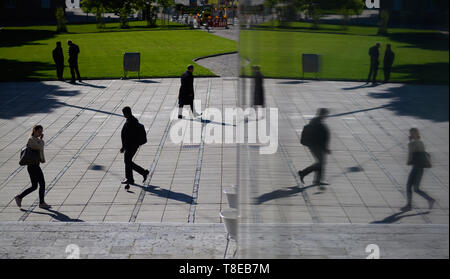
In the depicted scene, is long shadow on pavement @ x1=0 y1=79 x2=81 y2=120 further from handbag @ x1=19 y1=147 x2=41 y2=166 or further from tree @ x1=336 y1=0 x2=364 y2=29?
tree @ x1=336 y1=0 x2=364 y2=29

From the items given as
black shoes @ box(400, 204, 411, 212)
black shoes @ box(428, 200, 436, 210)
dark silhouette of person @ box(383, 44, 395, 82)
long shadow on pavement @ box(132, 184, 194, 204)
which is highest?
dark silhouette of person @ box(383, 44, 395, 82)

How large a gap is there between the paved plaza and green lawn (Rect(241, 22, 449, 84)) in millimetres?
37

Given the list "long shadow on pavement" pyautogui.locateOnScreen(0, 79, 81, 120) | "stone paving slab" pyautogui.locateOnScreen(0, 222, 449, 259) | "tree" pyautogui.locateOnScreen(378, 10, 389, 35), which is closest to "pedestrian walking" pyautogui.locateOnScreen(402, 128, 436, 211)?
"stone paving slab" pyautogui.locateOnScreen(0, 222, 449, 259)

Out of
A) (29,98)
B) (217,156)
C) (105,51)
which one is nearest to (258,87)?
(217,156)

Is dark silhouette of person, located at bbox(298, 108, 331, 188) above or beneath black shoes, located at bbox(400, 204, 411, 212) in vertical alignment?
above

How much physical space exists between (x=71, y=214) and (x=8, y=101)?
1164cm

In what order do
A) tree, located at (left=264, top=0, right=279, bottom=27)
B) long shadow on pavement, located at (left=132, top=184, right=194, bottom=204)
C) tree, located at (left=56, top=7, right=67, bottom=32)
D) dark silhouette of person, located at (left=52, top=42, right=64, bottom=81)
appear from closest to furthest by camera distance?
tree, located at (left=264, top=0, right=279, bottom=27)
long shadow on pavement, located at (left=132, top=184, right=194, bottom=204)
dark silhouette of person, located at (left=52, top=42, right=64, bottom=81)
tree, located at (left=56, top=7, right=67, bottom=32)

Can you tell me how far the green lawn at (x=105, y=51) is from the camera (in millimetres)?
25266

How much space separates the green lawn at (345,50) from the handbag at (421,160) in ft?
0.55

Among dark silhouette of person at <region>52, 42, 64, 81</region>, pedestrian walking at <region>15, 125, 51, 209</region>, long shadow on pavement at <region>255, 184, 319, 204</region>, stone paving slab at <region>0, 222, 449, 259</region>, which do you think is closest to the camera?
stone paving slab at <region>0, 222, 449, 259</region>

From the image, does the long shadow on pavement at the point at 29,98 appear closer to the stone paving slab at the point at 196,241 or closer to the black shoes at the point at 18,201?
the black shoes at the point at 18,201

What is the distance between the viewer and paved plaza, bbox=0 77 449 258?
1269 mm

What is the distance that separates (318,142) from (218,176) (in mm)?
8999

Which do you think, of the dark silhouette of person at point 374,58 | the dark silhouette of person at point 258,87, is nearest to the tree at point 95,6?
the dark silhouette of person at point 258,87
